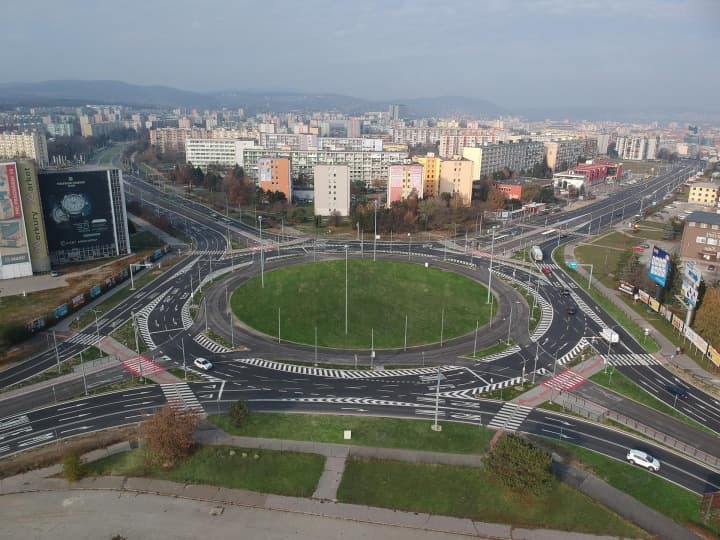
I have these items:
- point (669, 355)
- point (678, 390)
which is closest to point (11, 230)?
point (678, 390)

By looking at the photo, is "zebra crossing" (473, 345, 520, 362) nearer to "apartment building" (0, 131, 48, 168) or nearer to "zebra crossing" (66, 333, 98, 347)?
"zebra crossing" (66, 333, 98, 347)

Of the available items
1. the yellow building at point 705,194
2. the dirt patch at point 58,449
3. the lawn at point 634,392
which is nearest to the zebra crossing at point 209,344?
the dirt patch at point 58,449

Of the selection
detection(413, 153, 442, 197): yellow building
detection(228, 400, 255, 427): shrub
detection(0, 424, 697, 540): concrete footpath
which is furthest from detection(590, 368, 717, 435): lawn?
detection(413, 153, 442, 197): yellow building

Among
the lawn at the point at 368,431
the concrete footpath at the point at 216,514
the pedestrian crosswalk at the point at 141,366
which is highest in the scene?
the lawn at the point at 368,431

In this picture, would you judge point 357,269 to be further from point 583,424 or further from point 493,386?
point 583,424

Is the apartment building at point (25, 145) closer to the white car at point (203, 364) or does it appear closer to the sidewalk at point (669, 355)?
the white car at point (203, 364)

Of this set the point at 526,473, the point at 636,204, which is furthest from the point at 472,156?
the point at 526,473
